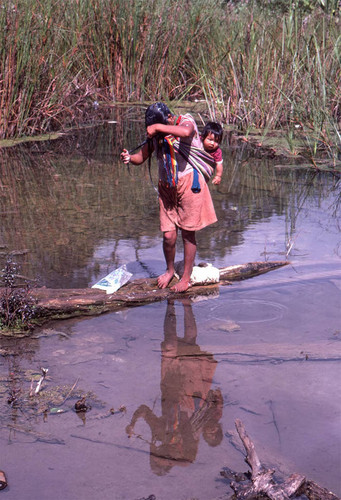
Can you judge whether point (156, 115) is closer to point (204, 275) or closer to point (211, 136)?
point (211, 136)

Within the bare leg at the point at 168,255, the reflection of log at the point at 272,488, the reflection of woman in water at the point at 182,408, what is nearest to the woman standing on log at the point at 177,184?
the bare leg at the point at 168,255

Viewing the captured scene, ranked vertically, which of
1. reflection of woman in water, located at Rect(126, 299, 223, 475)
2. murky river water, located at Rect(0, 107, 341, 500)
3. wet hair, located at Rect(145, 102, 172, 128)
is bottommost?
reflection of woman in water, located at Rect(126, 299, 223, 475)

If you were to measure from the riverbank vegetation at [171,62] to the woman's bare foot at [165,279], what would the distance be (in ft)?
12.6

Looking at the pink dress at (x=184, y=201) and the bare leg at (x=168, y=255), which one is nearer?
the pink dress at (x=184, y=201)

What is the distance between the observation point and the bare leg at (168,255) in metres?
4.42

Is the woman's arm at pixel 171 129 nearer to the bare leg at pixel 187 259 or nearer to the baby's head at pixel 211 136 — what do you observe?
the baby's head at pixel 211 136

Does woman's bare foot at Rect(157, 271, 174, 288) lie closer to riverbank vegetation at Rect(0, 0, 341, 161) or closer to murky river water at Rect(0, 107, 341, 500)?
murky river water at Rect(0, 107, 341, 500)

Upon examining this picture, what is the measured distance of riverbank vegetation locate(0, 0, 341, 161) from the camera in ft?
27.5

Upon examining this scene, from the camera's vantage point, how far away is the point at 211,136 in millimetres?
4367

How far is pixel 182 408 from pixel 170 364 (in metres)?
0.45

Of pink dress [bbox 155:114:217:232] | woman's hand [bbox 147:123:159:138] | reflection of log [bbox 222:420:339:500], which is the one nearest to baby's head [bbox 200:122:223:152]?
pink dress [bbox 155:114:217:232]

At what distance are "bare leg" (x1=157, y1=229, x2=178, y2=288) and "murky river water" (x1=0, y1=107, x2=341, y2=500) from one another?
0.58 ft

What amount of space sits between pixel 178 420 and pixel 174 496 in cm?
53

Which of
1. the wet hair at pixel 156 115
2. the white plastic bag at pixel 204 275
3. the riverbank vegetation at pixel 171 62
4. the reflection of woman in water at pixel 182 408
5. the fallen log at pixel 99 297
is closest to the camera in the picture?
the reflection of woman in water at pixel 182 408
